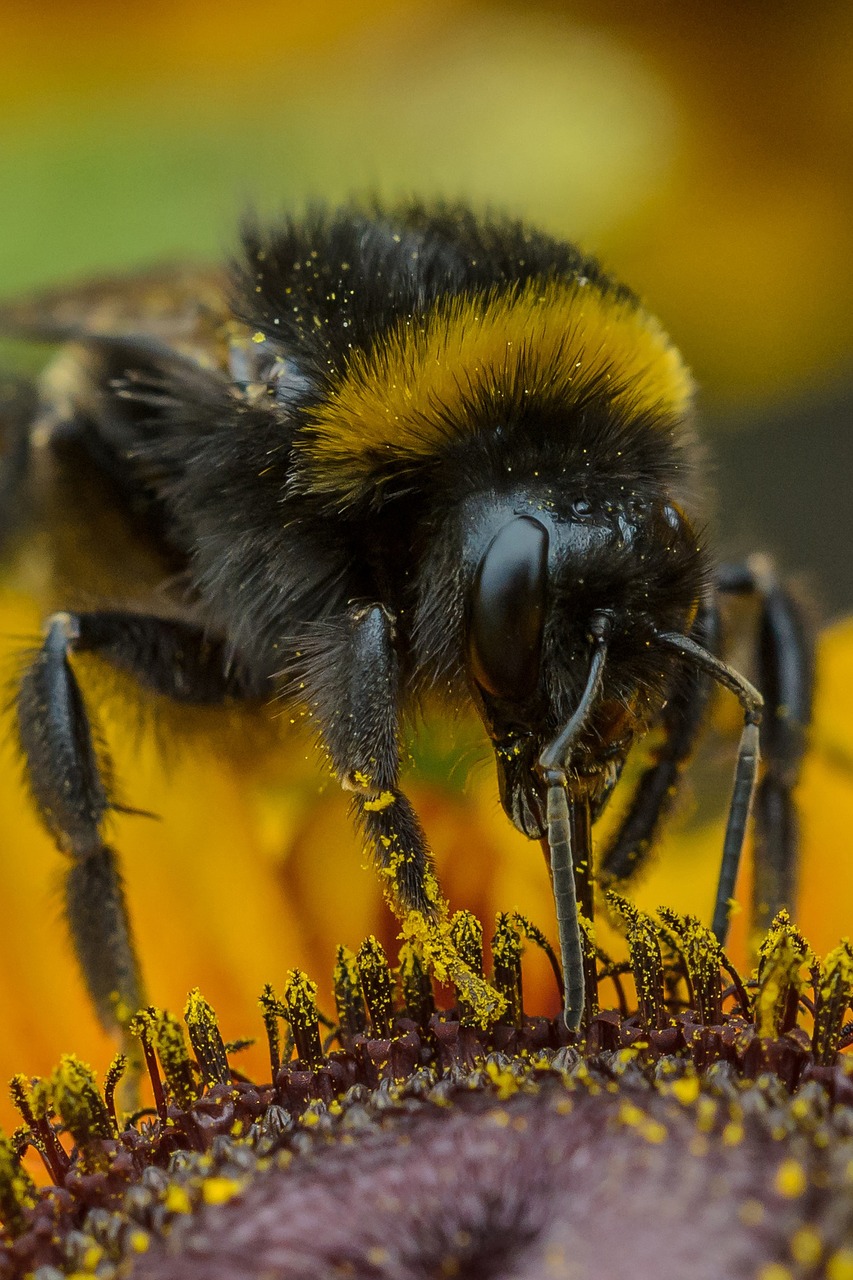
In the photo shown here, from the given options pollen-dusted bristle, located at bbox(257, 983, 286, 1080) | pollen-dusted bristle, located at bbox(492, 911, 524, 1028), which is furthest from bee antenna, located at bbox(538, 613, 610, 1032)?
pollen-dusted bristle, located at bbox(257, 983, 286, 1080)

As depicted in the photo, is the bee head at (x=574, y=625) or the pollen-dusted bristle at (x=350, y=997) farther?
the pollen-dusted bristle at (x=350, y=997)

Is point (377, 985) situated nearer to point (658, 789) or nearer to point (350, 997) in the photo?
point (350, 997)

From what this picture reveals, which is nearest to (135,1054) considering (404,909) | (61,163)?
(404,909)

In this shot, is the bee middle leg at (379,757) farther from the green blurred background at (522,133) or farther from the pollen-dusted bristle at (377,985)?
the green blurred background at (522,133)

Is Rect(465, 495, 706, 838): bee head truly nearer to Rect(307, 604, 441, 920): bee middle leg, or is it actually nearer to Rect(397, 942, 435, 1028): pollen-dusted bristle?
Rect(307, 604, 441, 920): bee middle leg

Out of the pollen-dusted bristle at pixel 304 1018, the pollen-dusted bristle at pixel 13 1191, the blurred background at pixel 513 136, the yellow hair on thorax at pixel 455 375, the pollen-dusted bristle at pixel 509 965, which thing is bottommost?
the pollen-dusted bristle at pixel 13 1191

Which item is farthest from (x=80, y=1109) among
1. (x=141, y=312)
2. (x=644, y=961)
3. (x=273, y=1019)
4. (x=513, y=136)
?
(x=513, y=136)

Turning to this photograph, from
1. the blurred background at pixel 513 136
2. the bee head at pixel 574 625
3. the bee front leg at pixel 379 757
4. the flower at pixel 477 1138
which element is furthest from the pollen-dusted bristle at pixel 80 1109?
the blurred background at pixel 513 136
